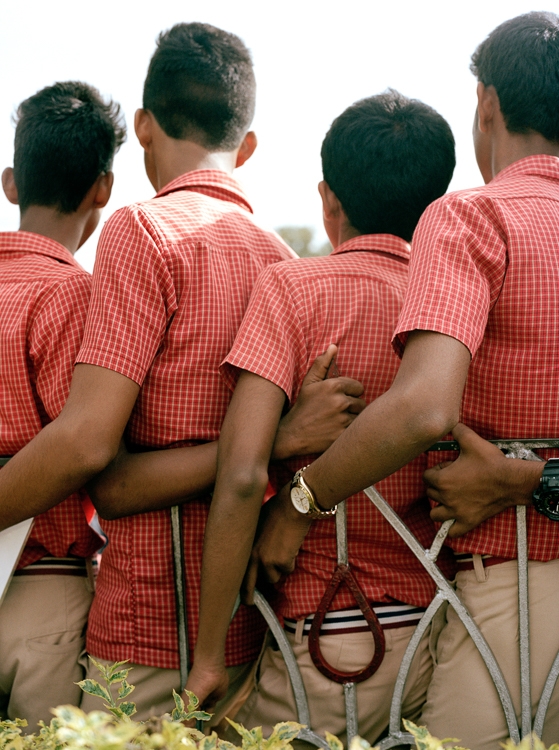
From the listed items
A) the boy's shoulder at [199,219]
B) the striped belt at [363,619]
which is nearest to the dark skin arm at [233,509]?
the striped belt at [363,619]

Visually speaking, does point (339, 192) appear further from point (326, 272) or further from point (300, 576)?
point (300, 576)

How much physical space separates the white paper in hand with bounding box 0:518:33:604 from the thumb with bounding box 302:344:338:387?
0.78 meters

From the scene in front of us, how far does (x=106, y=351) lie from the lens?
5.84 feet

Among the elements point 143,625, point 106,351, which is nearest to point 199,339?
point 106,351

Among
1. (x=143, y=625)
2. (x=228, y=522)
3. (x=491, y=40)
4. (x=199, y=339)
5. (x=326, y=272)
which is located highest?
(x=491, y=40)

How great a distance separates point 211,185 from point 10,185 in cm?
90

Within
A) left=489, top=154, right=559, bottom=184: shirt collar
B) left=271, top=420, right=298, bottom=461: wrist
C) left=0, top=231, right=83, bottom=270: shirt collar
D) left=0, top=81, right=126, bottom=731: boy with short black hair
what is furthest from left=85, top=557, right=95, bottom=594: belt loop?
left=489, top=154, right=559, bottom=184: shirt collar

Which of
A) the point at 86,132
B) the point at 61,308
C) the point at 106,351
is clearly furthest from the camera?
the point at 86,132

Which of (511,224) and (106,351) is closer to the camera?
(511,224)

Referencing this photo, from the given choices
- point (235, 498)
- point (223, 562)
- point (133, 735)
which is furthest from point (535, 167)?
point (133, 735)

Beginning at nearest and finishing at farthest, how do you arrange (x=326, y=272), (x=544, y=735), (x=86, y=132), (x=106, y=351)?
(x=544, y=735)
(x=106, y=351)
(x=326, y=272)
(x=86, y=132)

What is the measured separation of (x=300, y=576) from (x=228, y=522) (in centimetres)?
→ 26

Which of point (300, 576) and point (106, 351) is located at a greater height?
point (106, 351)

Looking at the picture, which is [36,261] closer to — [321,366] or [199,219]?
[199,219]
